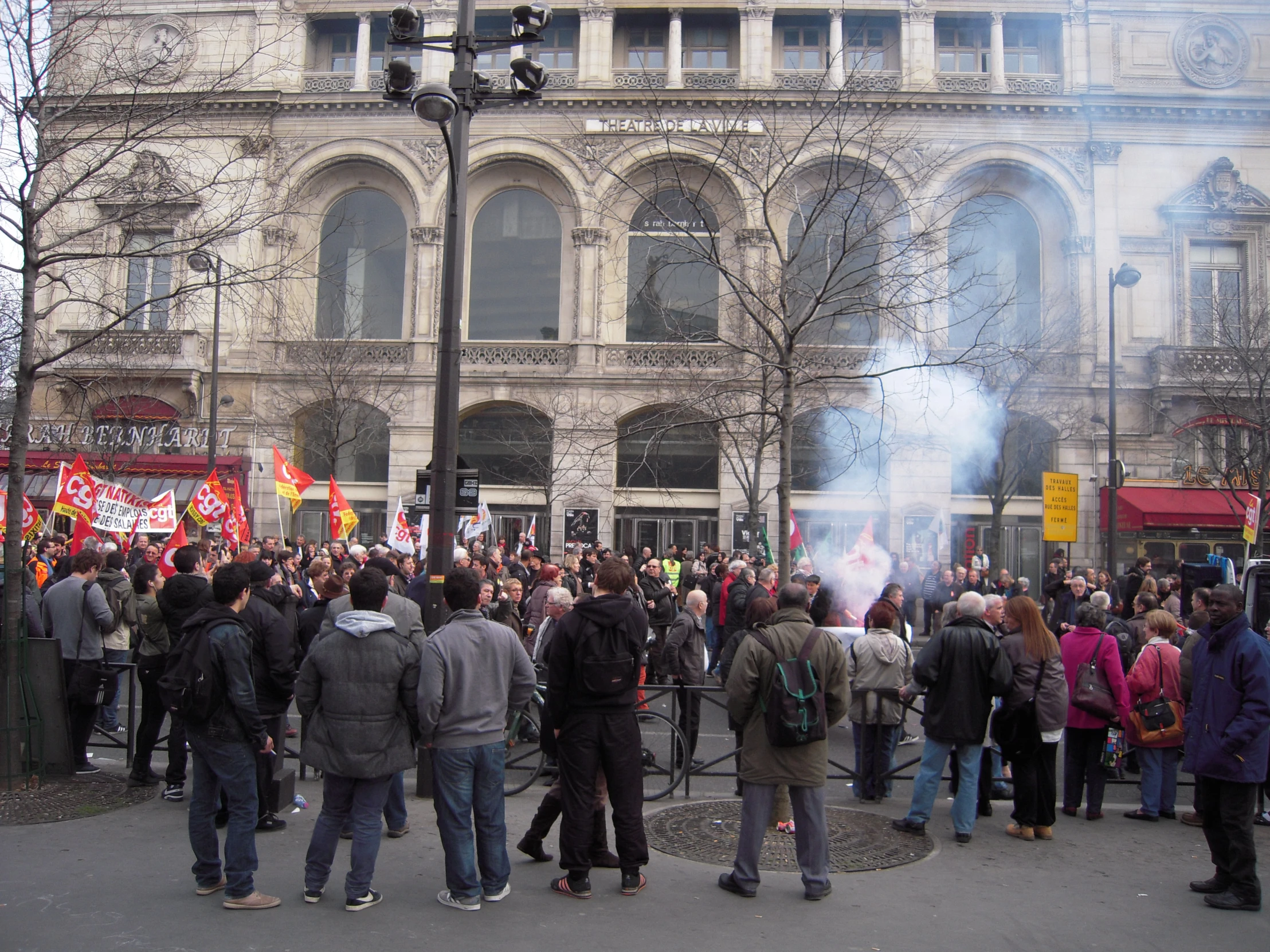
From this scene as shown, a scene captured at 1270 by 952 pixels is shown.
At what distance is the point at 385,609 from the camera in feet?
18.6

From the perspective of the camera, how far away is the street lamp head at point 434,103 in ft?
23.1

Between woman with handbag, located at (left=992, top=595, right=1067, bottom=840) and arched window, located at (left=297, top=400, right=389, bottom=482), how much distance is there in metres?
23.2

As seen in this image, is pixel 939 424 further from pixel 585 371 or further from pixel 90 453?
pixel 90 453

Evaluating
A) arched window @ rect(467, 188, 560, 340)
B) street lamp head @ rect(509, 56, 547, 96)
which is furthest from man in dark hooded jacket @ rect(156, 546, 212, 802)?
arched window @ rect(467, 188, 560, 340)

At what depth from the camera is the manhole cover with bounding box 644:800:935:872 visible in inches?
243

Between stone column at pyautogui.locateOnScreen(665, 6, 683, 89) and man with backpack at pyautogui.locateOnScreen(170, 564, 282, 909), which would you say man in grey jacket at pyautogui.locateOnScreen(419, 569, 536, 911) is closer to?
man with backpack at pyautogui.locateOnScreen(170, 564, 282, 909)

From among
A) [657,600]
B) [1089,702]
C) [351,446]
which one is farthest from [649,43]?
[1089,702]

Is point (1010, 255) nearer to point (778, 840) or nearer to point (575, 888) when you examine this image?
point (778, 840)

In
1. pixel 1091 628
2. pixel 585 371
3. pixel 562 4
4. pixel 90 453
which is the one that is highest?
pixel 562 4

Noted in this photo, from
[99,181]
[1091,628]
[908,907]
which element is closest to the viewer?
[908,907]

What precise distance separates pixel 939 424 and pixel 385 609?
21.8 metres

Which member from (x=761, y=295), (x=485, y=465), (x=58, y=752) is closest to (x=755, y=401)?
(x=485, y=465)

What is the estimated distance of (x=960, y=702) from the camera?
6648 millimetres

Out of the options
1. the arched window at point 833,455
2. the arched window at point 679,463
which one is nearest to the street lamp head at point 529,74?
the arched window at point 833,455
